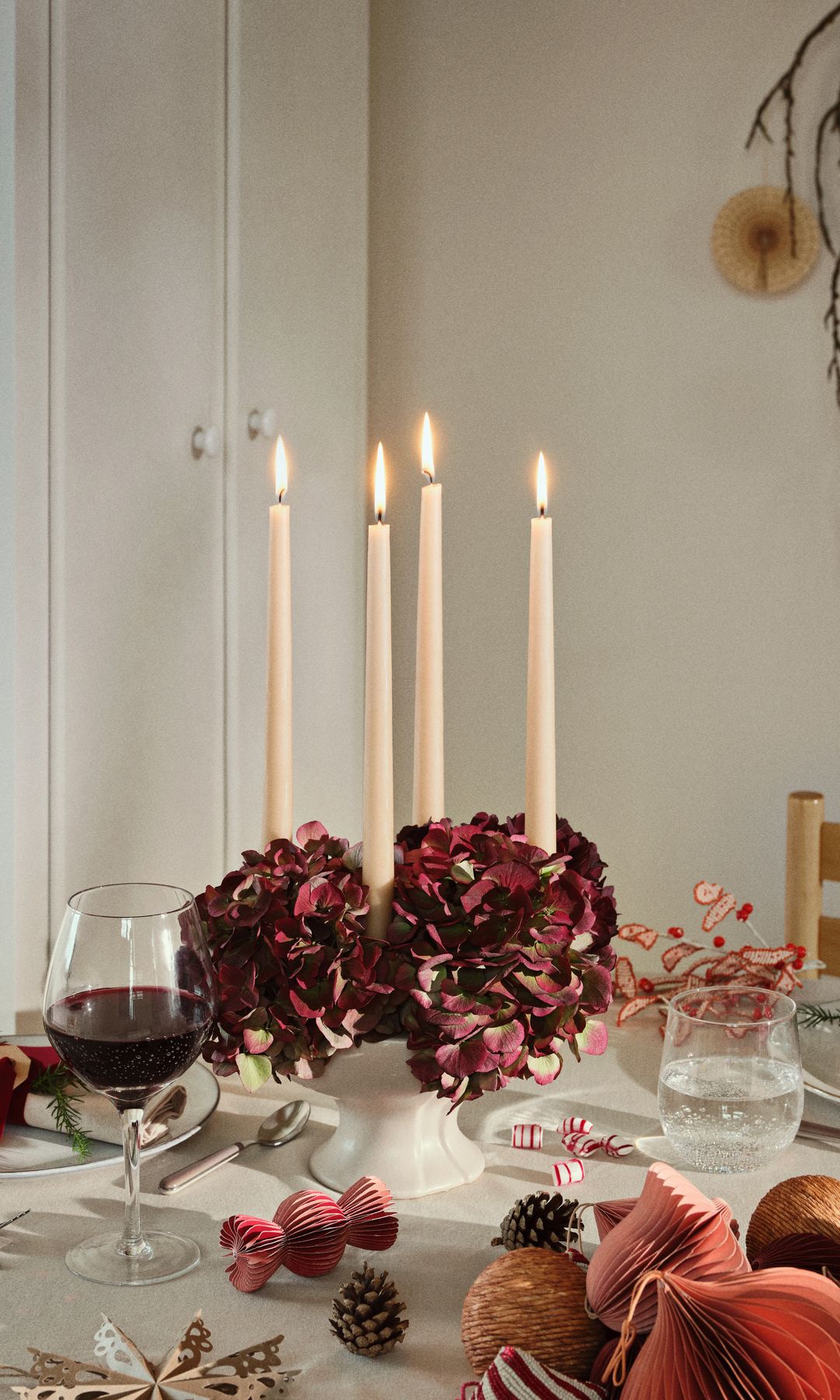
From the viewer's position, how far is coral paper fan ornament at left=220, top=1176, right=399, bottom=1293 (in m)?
0.60

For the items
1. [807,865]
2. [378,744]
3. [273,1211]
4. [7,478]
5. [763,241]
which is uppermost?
[763,241]

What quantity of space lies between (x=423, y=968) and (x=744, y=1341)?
28 cm

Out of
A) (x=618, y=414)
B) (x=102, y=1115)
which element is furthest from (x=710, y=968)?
(x=618, y=414)

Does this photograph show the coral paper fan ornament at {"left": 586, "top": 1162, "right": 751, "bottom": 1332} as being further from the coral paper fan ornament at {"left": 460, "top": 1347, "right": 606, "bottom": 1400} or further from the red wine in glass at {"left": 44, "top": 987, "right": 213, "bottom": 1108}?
the red wine in glass at {"left": 44, "top": 987, "right": 213, "bottom": 1108}

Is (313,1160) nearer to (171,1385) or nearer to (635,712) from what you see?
(171,1385)

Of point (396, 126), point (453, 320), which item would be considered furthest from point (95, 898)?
point (396, 126)

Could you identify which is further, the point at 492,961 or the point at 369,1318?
the point at 492,961

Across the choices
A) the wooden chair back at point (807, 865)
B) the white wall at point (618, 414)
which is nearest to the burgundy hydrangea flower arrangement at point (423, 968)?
the wooden chair back at point (807, 865)

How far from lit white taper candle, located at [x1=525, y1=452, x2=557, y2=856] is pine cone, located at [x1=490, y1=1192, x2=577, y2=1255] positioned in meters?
0.20

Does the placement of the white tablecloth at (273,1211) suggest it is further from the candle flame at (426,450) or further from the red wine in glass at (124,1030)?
the candle flame at (426,450)

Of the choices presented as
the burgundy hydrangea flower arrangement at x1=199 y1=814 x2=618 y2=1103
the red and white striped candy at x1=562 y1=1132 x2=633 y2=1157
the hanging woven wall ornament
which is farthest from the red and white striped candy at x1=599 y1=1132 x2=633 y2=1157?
the hanging woven wall ornament

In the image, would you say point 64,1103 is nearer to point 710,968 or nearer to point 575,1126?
point 575,1126

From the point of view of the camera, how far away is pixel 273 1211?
700 millimetres

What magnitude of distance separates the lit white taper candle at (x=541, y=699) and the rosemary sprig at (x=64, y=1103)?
1.09ft
